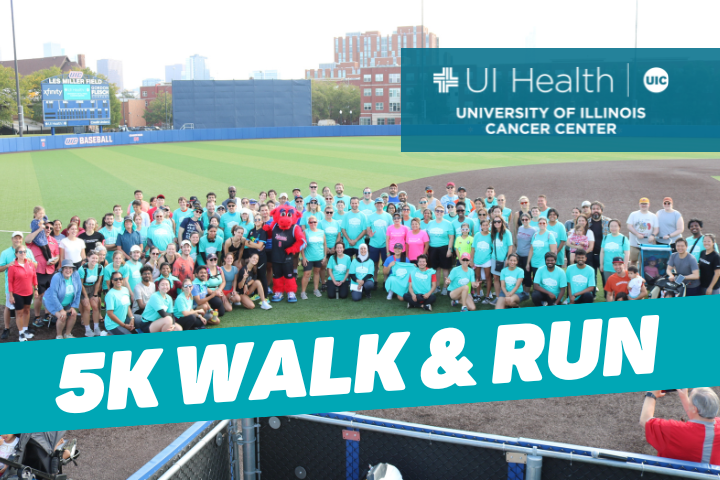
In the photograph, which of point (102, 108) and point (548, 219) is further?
point (102, 108)

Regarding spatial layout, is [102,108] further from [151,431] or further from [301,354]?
[301,354]

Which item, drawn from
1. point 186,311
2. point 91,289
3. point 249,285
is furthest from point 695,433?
point 91,289

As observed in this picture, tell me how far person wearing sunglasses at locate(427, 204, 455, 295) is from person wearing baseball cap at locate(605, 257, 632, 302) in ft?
10.2

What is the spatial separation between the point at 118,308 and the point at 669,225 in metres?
10.5

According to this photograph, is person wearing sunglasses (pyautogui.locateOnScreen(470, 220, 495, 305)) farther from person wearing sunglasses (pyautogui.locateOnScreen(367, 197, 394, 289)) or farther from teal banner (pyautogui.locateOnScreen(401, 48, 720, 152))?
teal banner (pyautogui.locateOnScreen(401, 48, 720, 152))

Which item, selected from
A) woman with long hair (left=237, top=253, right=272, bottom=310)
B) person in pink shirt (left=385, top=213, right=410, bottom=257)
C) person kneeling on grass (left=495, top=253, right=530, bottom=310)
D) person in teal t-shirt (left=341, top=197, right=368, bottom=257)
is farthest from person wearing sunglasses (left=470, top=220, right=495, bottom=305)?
woman with long hair (left=237, top=253, right=272, bottom=310)

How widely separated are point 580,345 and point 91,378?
2.72 metres

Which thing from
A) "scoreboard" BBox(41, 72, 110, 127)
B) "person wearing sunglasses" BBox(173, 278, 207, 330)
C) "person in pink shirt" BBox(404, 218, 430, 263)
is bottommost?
"person wearing sunglasses" BBox(173, 278, 207, 330)

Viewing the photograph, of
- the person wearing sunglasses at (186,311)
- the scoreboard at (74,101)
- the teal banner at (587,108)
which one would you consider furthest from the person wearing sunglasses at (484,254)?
the scoreboard at (74,101)

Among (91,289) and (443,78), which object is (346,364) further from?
(443,78)

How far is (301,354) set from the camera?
11.2ft

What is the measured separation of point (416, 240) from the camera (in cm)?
1241

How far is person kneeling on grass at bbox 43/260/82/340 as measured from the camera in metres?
10.0

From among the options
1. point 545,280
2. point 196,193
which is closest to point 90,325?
point 545,280
